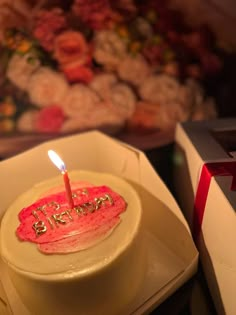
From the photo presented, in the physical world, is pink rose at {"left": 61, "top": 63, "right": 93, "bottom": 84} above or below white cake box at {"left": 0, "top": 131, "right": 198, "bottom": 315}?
above

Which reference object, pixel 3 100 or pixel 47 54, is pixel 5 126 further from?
pixel 47 54

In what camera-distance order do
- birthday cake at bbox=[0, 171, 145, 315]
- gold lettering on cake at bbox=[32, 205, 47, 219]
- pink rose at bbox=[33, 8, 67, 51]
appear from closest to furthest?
birthday cake at bbox=[0, 171, 145, 315] < gold lettering on cake at bbox=[32, 205, 47, 219] < pink rose at bbox=[33, 8, 67, 51]

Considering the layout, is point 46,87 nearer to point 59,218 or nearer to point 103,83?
point 103,83

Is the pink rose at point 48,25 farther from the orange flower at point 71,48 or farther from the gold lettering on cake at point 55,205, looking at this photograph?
the gold lettering on cake at point 55,205

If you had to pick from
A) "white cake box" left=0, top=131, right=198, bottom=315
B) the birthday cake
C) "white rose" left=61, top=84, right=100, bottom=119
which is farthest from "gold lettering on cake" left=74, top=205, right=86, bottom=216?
"white rose" left=61, top=84, right=100, bottom=119

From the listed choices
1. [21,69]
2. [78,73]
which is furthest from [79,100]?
[21,69]

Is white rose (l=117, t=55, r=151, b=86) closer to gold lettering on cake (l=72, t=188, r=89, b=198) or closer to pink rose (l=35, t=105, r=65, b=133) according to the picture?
pink rose (l=35, t=105, r=65, b=133)
